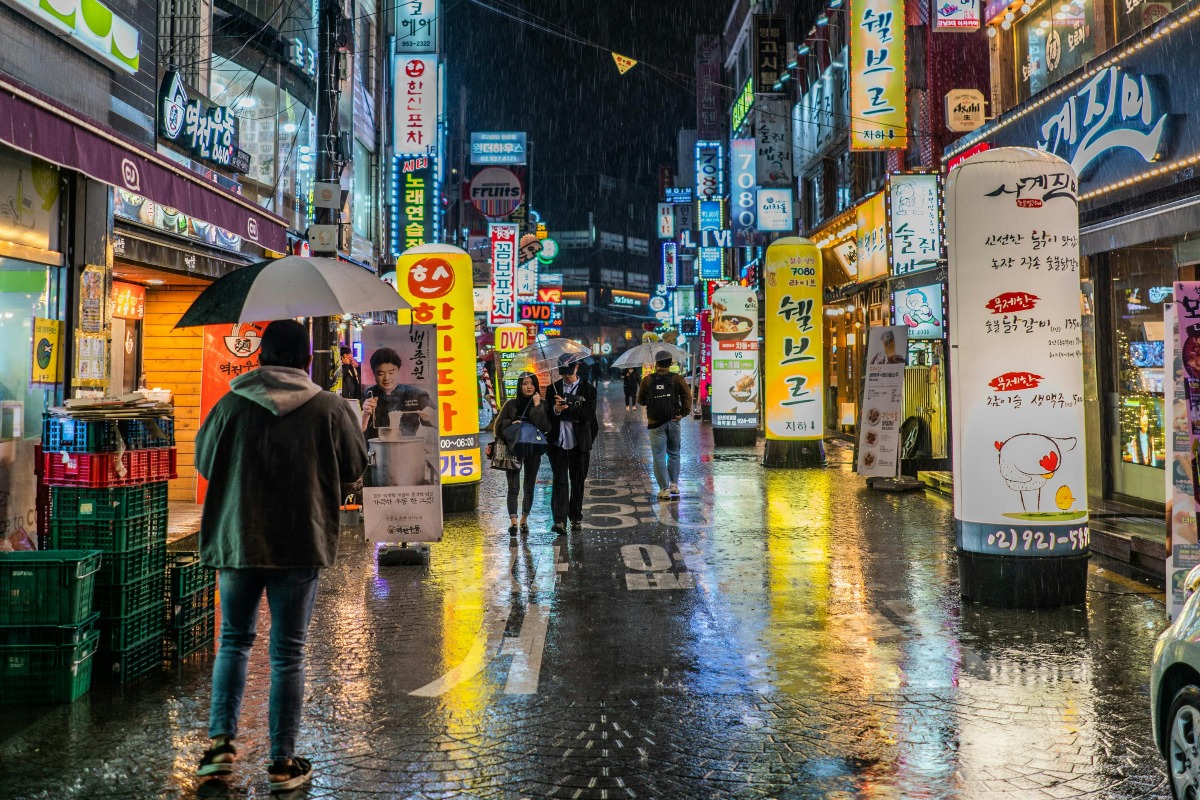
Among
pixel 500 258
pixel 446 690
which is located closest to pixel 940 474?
pixel 446 690

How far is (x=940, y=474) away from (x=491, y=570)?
28.2 ft

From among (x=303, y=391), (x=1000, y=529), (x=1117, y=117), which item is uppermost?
(x=1117, y=117)

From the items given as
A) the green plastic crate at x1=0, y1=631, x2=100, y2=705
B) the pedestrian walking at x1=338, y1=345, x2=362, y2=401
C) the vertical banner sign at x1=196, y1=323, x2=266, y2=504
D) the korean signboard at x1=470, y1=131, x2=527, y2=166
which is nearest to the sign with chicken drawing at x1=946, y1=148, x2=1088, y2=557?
the green plastic crate at x1=0, y1=631, x2=100, y2=705

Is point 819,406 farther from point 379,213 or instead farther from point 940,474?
point 379,213

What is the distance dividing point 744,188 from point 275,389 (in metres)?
→ 27.5

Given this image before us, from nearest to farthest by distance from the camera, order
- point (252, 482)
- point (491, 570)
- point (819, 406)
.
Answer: point (252, 482) < point (491, 570) < point (819, 406)

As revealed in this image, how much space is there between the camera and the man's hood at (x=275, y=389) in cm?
467

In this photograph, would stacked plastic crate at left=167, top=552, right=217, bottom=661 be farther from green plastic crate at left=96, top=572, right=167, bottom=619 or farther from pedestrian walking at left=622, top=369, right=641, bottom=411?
pedestrian walking at left=622, top=369, right=641, bottom=411

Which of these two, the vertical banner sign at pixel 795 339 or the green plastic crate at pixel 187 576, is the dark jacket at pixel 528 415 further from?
the vertical banner sign at pixel 795 339

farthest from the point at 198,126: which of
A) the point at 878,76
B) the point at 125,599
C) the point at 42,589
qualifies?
the point at 878,76

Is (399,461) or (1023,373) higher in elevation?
(1023,373)

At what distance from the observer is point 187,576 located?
22.2 feet

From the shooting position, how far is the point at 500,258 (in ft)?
119

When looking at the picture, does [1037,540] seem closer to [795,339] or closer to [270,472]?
[270,472]
